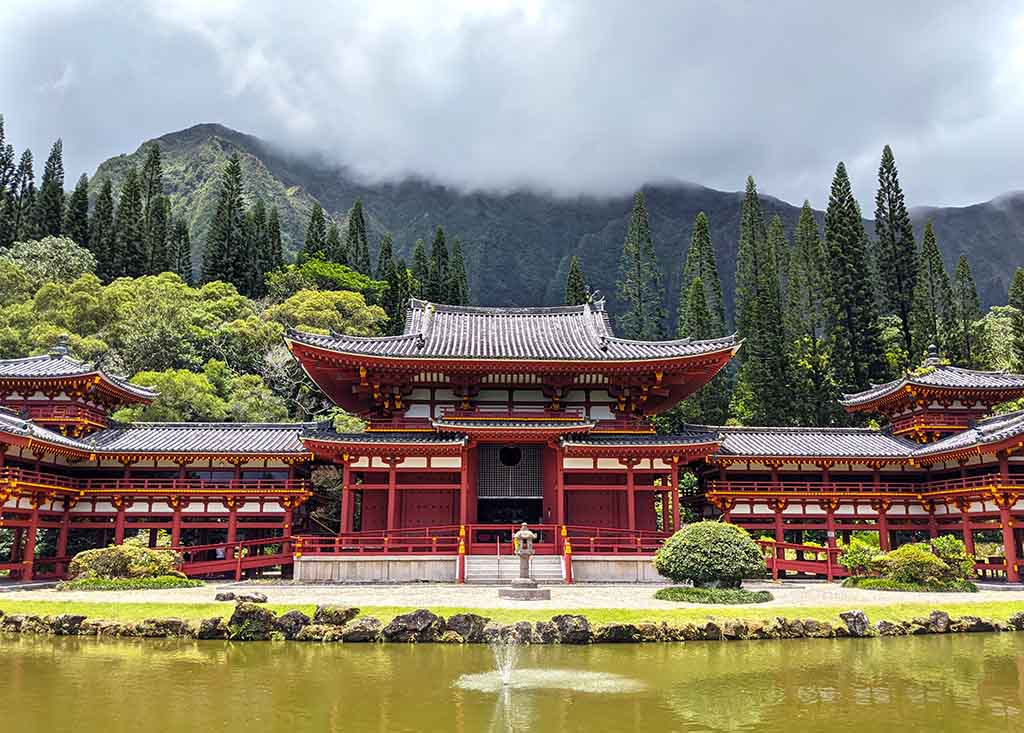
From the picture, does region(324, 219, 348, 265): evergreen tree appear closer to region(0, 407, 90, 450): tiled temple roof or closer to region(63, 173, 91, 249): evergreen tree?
region(63, 173, 91, 249): evergreen tree

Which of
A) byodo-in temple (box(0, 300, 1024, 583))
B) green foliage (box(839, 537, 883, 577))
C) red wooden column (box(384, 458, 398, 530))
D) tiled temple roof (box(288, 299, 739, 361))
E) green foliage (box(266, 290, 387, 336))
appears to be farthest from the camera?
green foliage (box(266, 290, 387, 336))

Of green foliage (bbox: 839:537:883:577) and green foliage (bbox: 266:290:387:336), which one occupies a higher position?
green foliage (bbox: 266:290:387:336)

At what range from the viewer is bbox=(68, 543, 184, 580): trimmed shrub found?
848 inches

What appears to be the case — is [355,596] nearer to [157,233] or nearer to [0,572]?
[0,572]

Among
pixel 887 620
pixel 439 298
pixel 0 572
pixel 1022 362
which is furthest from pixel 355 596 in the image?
pixel 439 298

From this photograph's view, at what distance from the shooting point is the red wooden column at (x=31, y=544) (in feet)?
82.5

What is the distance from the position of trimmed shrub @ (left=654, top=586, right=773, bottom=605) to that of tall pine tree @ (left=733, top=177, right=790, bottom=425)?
35696 millimetres

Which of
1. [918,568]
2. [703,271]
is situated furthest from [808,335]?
[918,568]

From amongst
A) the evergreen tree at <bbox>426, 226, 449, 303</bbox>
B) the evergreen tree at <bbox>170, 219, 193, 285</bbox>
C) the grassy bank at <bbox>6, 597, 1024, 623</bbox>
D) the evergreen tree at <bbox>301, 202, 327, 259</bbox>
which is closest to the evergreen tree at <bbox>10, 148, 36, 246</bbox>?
the evergreen tree at <bbox>170, 219, 193, 285</bbox>

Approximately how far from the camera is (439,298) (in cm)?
7581

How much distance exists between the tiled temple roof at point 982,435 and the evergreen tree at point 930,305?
2469cm

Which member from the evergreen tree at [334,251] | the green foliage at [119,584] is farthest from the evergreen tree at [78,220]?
the green foliage at [119,584]

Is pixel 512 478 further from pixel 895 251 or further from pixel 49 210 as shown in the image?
pixel 49 210

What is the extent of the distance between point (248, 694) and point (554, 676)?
467cm
